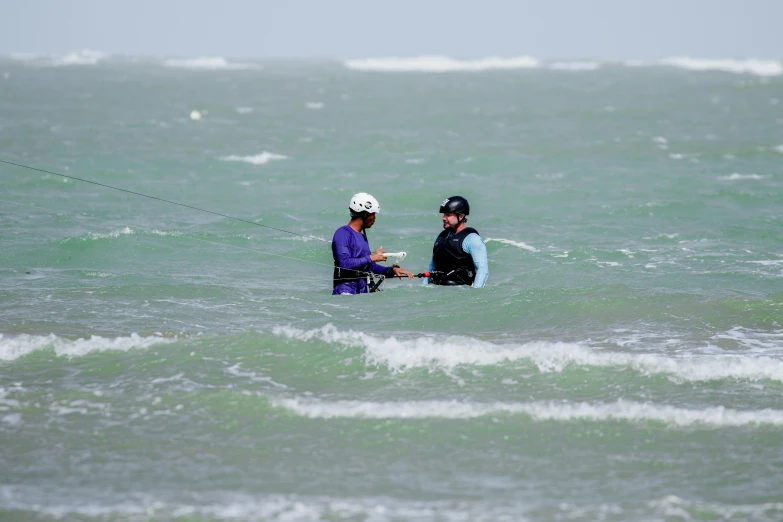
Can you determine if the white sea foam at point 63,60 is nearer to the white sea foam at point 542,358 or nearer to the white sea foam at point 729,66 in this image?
the white sea foam at point 729,66

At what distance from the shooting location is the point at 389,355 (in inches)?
404

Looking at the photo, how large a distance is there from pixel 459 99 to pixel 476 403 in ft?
170

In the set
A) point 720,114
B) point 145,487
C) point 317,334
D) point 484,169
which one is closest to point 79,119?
point 484,169

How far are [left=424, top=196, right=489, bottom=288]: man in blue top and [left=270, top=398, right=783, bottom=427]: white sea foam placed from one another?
3230mm

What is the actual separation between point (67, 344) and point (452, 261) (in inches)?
174

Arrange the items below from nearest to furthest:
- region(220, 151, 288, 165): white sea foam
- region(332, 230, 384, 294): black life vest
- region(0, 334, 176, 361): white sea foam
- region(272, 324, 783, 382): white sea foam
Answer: region(272, 324, 783, 382): white sea foam < region(0, 334, 176, 361): white sea foam < region(332, 230, 384, 294): black life vest < region(220, 151, 288, 165): white sea foam

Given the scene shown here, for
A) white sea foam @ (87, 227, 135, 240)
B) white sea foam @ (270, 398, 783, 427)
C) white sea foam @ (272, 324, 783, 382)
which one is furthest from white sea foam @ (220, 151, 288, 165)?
white sea foam @ (270, 398, 783, 427)

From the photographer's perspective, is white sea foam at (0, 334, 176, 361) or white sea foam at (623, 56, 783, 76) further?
white sea foam at (623, 56, 783, 76)

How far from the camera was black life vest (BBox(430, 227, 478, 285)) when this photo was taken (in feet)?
39.4

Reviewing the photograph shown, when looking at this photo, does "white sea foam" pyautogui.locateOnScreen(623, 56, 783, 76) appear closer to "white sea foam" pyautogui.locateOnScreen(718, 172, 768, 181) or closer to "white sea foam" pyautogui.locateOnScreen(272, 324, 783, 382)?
"white sea foam" pyautogui.locateOnScreen(718, 172, 768, 181)

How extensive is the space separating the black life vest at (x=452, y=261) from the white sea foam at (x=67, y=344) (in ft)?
10.8

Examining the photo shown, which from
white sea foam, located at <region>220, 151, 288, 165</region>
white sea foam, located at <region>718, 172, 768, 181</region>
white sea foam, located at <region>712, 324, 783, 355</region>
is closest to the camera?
white sea foam, located at <region>712, 324, 783, 355</region>

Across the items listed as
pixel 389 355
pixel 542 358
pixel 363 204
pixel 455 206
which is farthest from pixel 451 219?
pixel 542 358

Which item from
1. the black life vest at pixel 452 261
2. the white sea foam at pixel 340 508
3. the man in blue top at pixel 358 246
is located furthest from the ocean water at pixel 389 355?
the man in blue top at pixel 358 246
